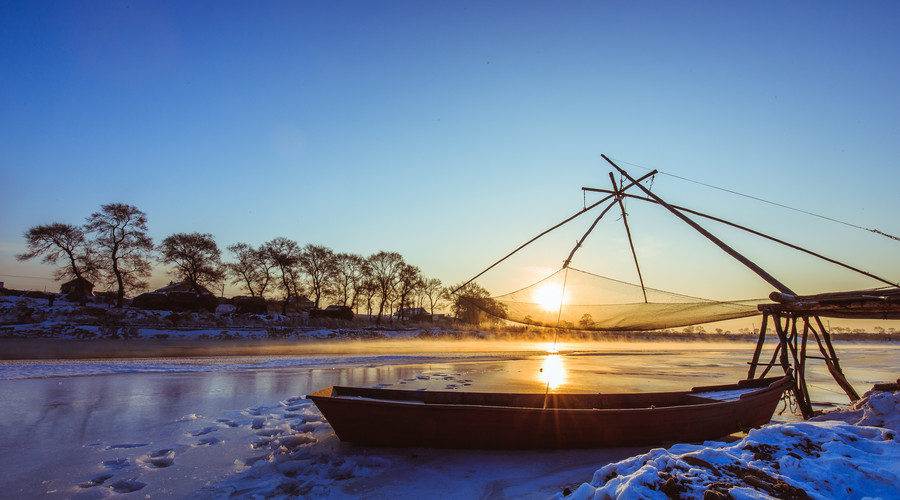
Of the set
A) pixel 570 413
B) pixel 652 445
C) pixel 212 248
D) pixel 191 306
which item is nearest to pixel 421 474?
pixel 570 413

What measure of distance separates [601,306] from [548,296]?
5.17 feet

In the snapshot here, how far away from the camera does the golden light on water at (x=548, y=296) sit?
11.1 meters

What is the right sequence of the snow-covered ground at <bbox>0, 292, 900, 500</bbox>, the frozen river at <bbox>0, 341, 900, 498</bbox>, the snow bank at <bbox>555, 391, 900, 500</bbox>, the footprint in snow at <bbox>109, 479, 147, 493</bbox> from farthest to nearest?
the frozen river at <bbox>0, 341, 900, 498</bbox> → the footprint in snow at <bbox>109, 479, 147, 493</bbox> → the snow-covered ground at <bbox>0, 292, 900, 500</bbox> → the snow bank at <bbox>555, 391, 900, 500</bbox>

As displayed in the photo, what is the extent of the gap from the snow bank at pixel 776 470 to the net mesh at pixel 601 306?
6.15 m

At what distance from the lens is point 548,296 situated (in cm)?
1135

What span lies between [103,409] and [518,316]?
9730 mm

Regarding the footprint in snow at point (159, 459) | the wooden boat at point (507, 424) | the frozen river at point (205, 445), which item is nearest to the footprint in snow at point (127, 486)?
the frozen river at point (205, 445)

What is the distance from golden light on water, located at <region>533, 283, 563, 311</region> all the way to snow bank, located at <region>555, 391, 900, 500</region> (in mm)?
6715

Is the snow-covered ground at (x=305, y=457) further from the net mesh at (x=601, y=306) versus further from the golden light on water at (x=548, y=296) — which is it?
the golden light on water at (x=548, y=296)

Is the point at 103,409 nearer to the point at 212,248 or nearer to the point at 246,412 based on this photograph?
the point at 246,412

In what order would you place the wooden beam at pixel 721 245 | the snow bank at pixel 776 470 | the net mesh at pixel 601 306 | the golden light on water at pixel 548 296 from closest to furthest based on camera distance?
the snow bank at pixel 776 470
the wooden beam at pixel 721 245
the net mesh at pixel 601 306
the golden light on water at pixel 548 296

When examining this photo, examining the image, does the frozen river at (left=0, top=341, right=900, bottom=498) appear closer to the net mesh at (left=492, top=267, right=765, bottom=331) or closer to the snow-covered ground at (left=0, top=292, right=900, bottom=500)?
the snow-covered ground at (left=0, top=292, right=900, bottom=500)

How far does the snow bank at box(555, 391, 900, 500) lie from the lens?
3.19 m

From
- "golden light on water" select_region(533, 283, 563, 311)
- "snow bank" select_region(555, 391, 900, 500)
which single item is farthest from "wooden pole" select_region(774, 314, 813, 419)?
"snow bank" select_region(555, 391, 900, 500)
